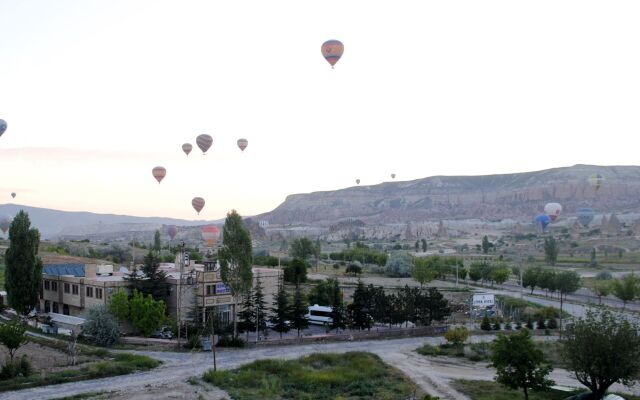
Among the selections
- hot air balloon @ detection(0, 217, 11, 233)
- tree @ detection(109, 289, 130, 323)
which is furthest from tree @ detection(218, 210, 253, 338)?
hot air balloon @ detection(0, 217, 11, 233)

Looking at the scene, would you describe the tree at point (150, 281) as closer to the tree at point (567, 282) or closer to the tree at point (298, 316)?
the tree at point (298, 316)

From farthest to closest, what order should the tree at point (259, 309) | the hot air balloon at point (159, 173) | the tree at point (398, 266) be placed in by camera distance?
1. the tree at point (398, 266)
2. the hot air balloon at point (159, 173)
3. the tree at point (259, 309)

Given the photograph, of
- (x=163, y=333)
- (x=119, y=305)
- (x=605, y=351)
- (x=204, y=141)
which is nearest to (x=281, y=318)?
(x=163, y=333)

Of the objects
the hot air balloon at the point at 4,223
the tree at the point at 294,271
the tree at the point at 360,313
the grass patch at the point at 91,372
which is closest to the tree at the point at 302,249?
the tree at the point at 294,271

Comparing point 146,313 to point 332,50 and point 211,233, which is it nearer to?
point 332,50

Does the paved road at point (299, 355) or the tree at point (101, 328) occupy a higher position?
the tree at point (101, 328)
